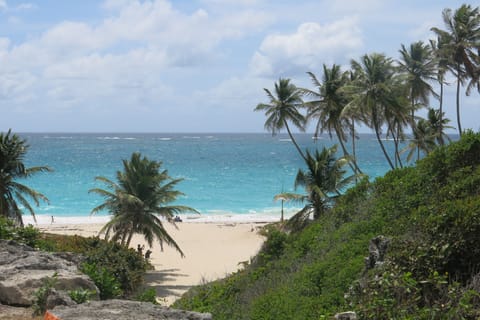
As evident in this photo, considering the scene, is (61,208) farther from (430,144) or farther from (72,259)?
(72,259)

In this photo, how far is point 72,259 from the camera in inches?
484

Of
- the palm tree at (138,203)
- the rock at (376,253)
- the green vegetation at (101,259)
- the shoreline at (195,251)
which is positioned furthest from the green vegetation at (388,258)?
the palm tree at (138,203)

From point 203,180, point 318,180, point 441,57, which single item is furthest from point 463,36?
point 203,180

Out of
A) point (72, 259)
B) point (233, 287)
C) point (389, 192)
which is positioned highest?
point (389, 192)

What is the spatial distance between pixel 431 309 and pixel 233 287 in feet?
28.1

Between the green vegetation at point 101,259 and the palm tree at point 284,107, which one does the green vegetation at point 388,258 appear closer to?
the green vegetation at point 101,259

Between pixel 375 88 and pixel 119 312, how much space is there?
27.4 m

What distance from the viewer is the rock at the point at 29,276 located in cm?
820

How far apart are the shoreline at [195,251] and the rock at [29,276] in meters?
9.35

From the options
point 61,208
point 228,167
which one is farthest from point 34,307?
point 228,167

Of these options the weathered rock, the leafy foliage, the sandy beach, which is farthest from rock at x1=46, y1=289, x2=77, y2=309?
the sandy beach

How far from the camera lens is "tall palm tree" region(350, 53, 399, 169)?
30.9 m

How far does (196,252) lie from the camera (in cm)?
3506

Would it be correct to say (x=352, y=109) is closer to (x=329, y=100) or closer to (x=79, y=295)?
(x=329, y=100)
